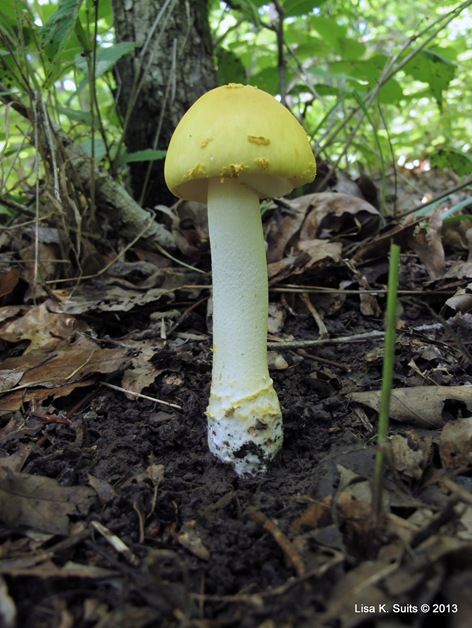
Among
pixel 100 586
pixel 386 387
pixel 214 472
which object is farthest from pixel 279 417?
pixel 100 586

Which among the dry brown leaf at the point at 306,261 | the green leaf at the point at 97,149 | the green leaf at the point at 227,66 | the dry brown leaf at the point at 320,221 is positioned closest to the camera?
the dry brown leaf at the point at 306,261

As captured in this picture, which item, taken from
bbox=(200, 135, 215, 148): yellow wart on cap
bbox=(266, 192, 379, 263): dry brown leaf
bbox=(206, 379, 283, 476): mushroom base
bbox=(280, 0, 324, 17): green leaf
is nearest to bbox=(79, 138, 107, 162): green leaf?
bbox=(266, 192, 379, 263): dry brown leaf

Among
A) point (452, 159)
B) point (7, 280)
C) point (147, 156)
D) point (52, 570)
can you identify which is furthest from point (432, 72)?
point (52, 570)

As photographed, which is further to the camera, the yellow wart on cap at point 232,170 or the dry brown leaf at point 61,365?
the dry brown leaf at point 61,365

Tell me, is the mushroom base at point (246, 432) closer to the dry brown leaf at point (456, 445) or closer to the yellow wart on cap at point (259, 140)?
the dry brown leaf at point (456, 445)

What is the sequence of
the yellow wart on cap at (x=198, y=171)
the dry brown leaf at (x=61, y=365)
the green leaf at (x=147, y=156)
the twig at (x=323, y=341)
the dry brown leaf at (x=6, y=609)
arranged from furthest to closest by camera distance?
the green leaf at (x=147, y=156)
the twig at (x=323, y=341)
the dry brown leaf at (x=61, y=365)
the yellow wart on cap at (x=198, y=171)
the dry brown leaf at (x=6, y=609)

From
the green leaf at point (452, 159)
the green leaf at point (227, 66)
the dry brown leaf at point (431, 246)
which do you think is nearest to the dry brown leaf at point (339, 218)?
the dry brown leaf at point (431, 246)

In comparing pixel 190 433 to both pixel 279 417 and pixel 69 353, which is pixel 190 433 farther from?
pixel 69 353

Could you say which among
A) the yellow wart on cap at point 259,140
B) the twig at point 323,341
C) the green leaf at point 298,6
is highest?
the green leaf at point 298,6
